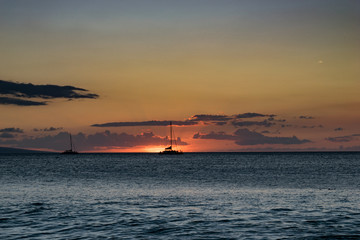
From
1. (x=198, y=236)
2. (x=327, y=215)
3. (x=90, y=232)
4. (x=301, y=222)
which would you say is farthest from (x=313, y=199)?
(x=90, y=232)

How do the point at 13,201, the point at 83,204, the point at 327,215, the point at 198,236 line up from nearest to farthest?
the point at 198,236 < the point at 327,215 < the point at 83,204 < the point at 13,201

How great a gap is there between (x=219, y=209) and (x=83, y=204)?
534 inches

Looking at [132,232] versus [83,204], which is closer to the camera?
[132,232]

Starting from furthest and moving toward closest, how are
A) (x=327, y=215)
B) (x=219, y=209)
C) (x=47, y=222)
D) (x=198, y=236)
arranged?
1. (x=219, y=209)
2. (x=327, y=215)
3. (x=47, y=222)
4. (x=198, y=236)

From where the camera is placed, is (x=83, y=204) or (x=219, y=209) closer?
(x=219, y=209)

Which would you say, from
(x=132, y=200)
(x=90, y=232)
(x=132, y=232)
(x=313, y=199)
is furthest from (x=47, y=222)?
(x=313, y=199)

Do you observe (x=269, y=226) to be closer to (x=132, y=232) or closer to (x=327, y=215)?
(x=327, y=215)

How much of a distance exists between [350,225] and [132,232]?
48.1 ft

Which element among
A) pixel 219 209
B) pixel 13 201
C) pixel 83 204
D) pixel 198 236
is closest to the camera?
pixel 198 236

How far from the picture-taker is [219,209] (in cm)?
3366

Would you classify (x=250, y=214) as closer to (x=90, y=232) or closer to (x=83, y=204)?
(x=90, y=232)

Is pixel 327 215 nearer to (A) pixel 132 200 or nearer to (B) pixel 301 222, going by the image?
(B) pixel 301 222

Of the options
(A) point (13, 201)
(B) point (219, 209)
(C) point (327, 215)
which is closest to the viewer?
(C) point (327, 215)

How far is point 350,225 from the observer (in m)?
26.3
